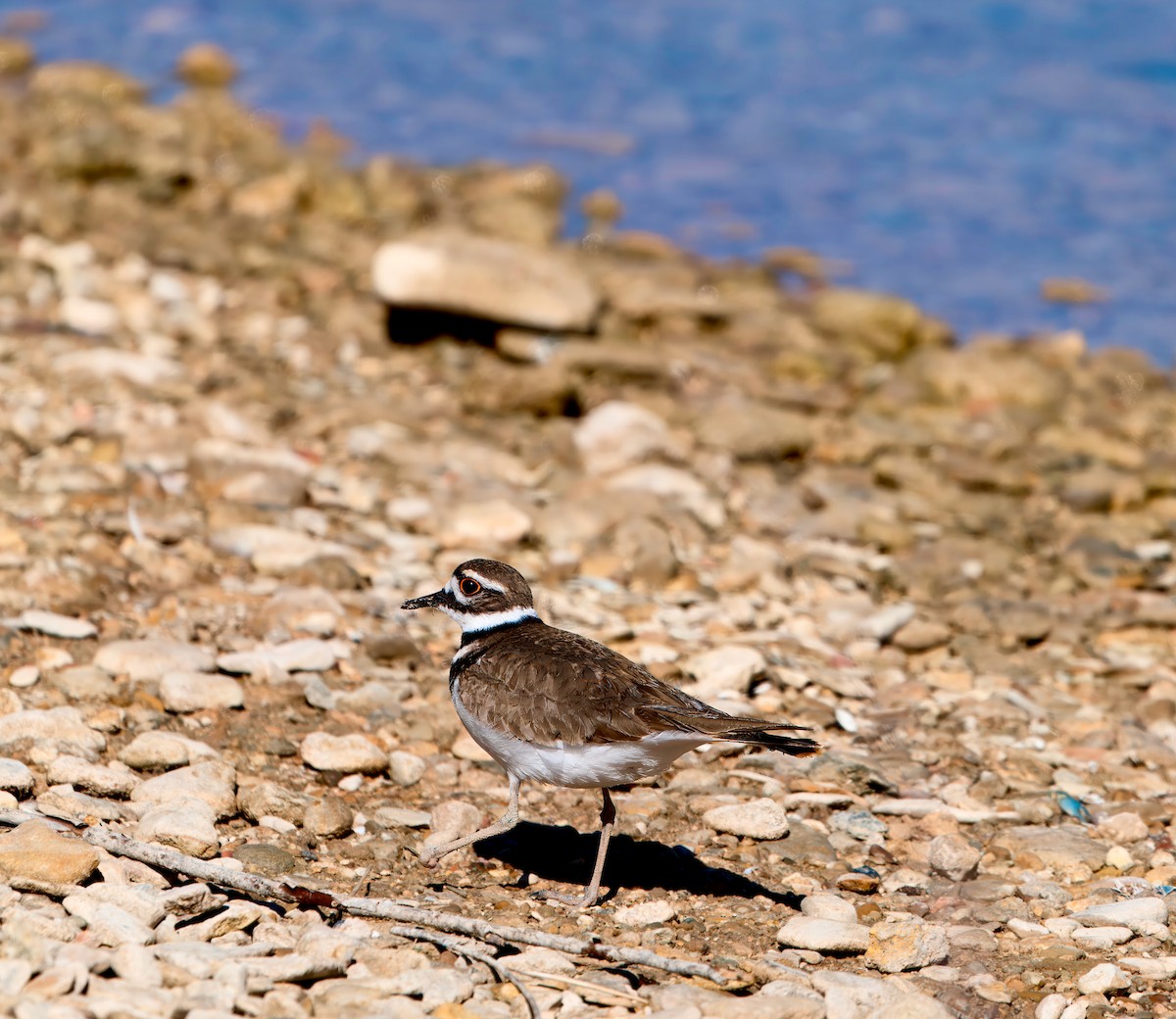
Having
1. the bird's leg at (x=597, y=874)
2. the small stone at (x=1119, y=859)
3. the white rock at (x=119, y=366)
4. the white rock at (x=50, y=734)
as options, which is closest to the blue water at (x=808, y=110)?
the white rock at (x=119, y=366)

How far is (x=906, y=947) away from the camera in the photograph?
5793 millimetres

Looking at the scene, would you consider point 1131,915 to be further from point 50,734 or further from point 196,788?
Result: point 50,734

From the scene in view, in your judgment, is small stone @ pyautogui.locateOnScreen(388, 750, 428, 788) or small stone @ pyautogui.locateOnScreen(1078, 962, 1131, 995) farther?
small stone @ pyautogui.locateOnScreen(388, 750, 428, 788)

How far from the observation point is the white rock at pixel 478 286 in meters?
12.5

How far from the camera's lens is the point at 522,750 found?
20.0ft

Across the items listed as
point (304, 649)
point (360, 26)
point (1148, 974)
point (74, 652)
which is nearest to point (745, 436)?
point (304, 649)

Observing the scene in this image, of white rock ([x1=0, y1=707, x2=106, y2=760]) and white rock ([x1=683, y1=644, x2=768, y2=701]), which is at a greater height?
white rock ([x1=683, y1=644, x2=768, y2=701])

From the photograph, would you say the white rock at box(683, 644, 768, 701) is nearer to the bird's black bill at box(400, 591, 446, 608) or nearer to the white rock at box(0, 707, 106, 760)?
the bird's black bill at box(400, 591, 446, 608)

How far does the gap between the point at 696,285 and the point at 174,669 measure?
34.8ft

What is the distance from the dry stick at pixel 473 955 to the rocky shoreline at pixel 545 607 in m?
0.06

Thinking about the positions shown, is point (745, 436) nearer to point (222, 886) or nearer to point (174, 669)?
point (174, 669)

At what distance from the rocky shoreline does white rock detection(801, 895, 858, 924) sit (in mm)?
106

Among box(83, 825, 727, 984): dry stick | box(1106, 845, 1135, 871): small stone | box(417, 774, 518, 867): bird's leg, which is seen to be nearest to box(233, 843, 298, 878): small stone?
box(83, 825, 727, 984): dry stick

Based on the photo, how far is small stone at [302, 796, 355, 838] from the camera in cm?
636
